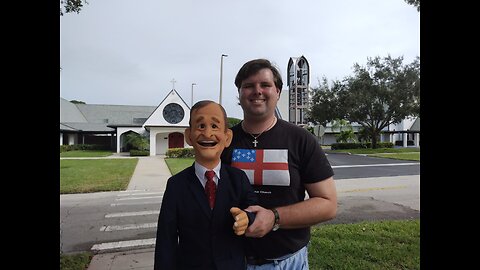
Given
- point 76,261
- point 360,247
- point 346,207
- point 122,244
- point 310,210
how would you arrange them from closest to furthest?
point 310,210
point 76,261
point 360,247
point 122,244
point 346,207

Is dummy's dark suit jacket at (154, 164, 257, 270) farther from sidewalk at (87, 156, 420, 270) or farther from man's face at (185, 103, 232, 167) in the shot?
sidewalk at (87, 156, 420, 270)

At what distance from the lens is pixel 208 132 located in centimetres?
138

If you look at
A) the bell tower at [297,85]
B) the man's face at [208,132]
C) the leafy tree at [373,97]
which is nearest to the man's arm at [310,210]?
the man's face at [208,132]

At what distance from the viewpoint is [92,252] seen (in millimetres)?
4699

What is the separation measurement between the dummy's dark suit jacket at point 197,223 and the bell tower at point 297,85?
4.15 ft

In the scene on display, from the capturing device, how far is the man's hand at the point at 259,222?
1.36m

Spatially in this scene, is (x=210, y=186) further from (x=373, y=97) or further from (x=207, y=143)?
(x=373, y=97)

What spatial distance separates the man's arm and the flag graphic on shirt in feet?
0.43

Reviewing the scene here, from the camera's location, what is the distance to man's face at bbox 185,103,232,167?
1381 millimetres

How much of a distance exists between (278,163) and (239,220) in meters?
0.38

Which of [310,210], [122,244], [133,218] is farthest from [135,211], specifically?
[310,210]

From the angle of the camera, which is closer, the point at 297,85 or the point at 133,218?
the point at 297,85

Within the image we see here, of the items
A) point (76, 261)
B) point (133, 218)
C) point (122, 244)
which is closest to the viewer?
point (76, 261)
